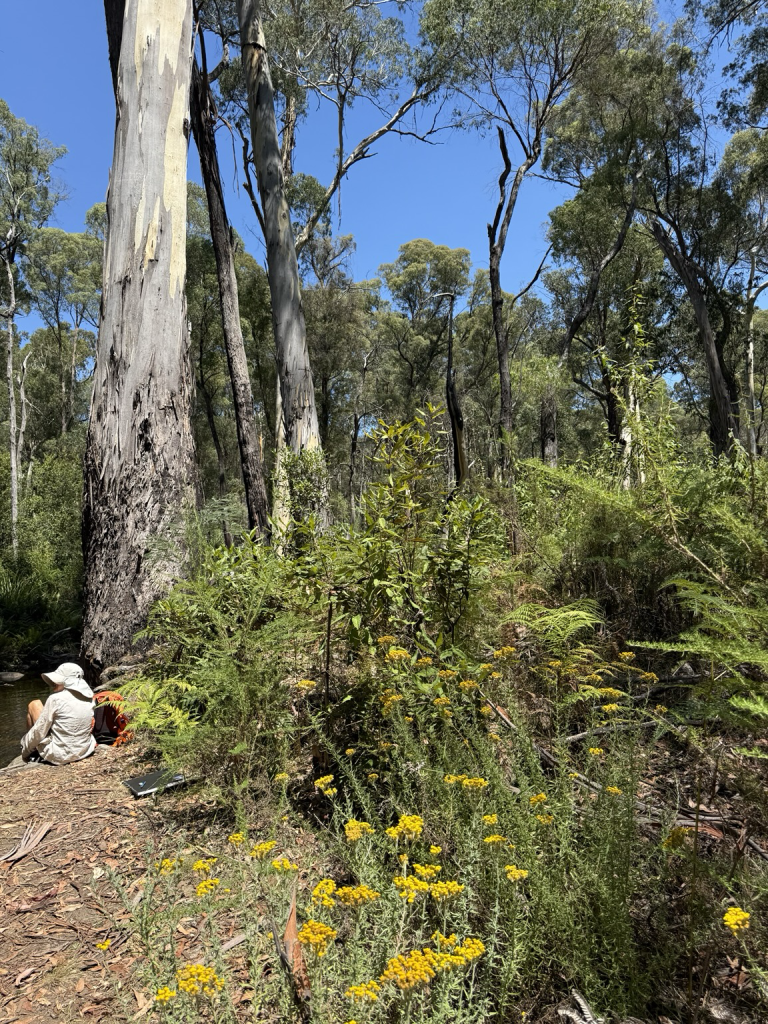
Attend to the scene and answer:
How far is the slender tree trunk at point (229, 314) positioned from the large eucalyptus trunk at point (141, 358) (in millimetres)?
3018

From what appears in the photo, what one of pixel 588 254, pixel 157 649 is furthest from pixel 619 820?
pixel 588 254

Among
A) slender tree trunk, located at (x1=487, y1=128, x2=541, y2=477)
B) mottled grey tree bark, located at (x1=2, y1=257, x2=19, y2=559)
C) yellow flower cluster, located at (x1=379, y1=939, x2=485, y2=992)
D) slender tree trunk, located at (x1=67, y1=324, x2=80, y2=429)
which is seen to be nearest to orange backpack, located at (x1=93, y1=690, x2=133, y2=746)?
yellow flower cluster, located at (x1=379, y1=939, x2=485, y2=992)

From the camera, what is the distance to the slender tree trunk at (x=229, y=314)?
7.76m

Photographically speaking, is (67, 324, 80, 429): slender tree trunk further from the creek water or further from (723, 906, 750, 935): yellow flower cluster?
(723, 906, 750, 935): yellow flower cluster

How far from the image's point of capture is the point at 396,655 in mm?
2303

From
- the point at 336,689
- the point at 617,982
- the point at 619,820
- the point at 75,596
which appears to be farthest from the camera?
the point at 75,596

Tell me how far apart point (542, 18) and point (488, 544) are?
13.2m

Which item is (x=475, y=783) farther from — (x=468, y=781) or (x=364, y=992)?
(x=364, y=992)

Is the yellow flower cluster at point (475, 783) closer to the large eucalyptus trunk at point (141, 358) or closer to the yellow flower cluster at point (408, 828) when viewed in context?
the yellow flower cluster at point (408, 828)

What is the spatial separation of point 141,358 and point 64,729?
2.63 meters

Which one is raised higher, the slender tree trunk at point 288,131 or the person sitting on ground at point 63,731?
the slender tree trunk at point 288,131

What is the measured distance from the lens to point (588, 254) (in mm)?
16547

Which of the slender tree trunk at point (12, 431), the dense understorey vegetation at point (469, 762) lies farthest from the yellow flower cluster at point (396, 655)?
the slender tree trunk at point (12, 431)

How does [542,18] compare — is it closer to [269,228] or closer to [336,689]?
[269,228]
